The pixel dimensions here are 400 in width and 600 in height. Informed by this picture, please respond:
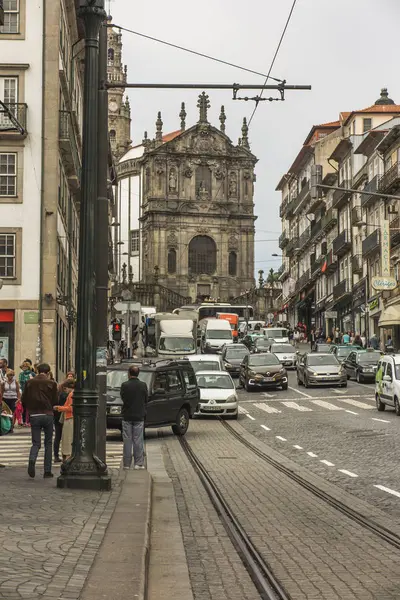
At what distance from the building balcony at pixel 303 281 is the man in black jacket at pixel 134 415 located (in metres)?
87.5

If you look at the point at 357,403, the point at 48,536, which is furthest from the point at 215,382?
the point at 48,536

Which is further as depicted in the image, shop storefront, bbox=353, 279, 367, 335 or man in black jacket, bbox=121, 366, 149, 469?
shop storefront, bbox=353, 279, 367, 335

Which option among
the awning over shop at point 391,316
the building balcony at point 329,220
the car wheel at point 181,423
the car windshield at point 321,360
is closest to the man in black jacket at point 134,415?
the car wheel at point 181,423

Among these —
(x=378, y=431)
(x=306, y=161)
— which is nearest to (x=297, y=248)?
(x=306, y=161)

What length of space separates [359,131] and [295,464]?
68.2 metres

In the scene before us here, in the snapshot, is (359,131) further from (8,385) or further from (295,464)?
(295,464)

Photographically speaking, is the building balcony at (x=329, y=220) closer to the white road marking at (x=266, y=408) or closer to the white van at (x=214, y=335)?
the white van at (x=214, y=335)

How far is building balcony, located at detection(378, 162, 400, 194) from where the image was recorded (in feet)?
207

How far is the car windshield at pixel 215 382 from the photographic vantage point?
34.3 metres

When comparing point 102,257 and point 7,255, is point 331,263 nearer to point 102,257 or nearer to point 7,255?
point 7,255

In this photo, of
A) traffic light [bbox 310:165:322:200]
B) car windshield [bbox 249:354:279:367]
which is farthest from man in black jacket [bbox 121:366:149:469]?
car windshield [bbox 249:354:279:367]

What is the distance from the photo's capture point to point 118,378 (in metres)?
28.4

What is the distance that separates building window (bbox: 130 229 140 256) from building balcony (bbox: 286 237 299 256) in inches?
697

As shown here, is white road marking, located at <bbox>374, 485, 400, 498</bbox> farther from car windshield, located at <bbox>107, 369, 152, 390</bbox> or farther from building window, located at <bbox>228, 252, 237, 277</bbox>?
building window, located at <bbox>228, 252, 237, 277</bbox>
